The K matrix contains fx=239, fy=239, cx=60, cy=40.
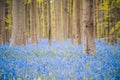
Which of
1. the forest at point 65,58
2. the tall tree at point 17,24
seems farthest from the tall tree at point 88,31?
the tall tree at point 17,24

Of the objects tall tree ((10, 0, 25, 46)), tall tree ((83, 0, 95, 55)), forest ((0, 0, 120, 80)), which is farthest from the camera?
tall tree ((10, 0, 25, 46))

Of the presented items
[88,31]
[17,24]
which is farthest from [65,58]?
[17,24]

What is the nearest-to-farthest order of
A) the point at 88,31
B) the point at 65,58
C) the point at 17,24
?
the point at 65,58 < the point at 88,31 < the point at 17,24

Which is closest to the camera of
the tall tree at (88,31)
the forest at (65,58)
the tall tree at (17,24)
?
the forest at (65,58)

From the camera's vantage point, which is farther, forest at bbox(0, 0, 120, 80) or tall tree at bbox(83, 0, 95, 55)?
tall tree at bbox(83, 0, 95, 55)

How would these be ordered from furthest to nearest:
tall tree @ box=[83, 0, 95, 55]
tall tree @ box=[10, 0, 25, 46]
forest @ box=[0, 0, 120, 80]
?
tall tree @ box=[10, 0, 25, 46] < tall tree @ box=[83, 0, 95, 55] < forest @ box=[0, 0, 120, 80]

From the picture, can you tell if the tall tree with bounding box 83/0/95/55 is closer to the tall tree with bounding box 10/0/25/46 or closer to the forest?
the forest

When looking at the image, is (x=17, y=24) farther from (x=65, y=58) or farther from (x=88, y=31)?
(x=65, y=58)

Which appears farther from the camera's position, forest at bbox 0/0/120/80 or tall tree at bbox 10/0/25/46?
tall tree at bbox 10/0/25/46

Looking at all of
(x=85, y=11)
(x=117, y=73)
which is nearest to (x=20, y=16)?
(x=85, y=11)

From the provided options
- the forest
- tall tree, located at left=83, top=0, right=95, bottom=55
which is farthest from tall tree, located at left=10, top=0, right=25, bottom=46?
tall tree, located at left=83, top=0, right=95, bottom=55

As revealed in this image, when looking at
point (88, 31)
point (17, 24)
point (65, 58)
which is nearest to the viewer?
point (65, 58)

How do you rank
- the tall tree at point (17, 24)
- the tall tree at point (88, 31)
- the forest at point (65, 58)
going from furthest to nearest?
1. the tall tree at point (17, 24)
2. the tall tree at point (88, 31)
3. the forest at point (65, 58)

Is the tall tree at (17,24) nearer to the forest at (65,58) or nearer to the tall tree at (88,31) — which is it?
the forest at (65,58)
